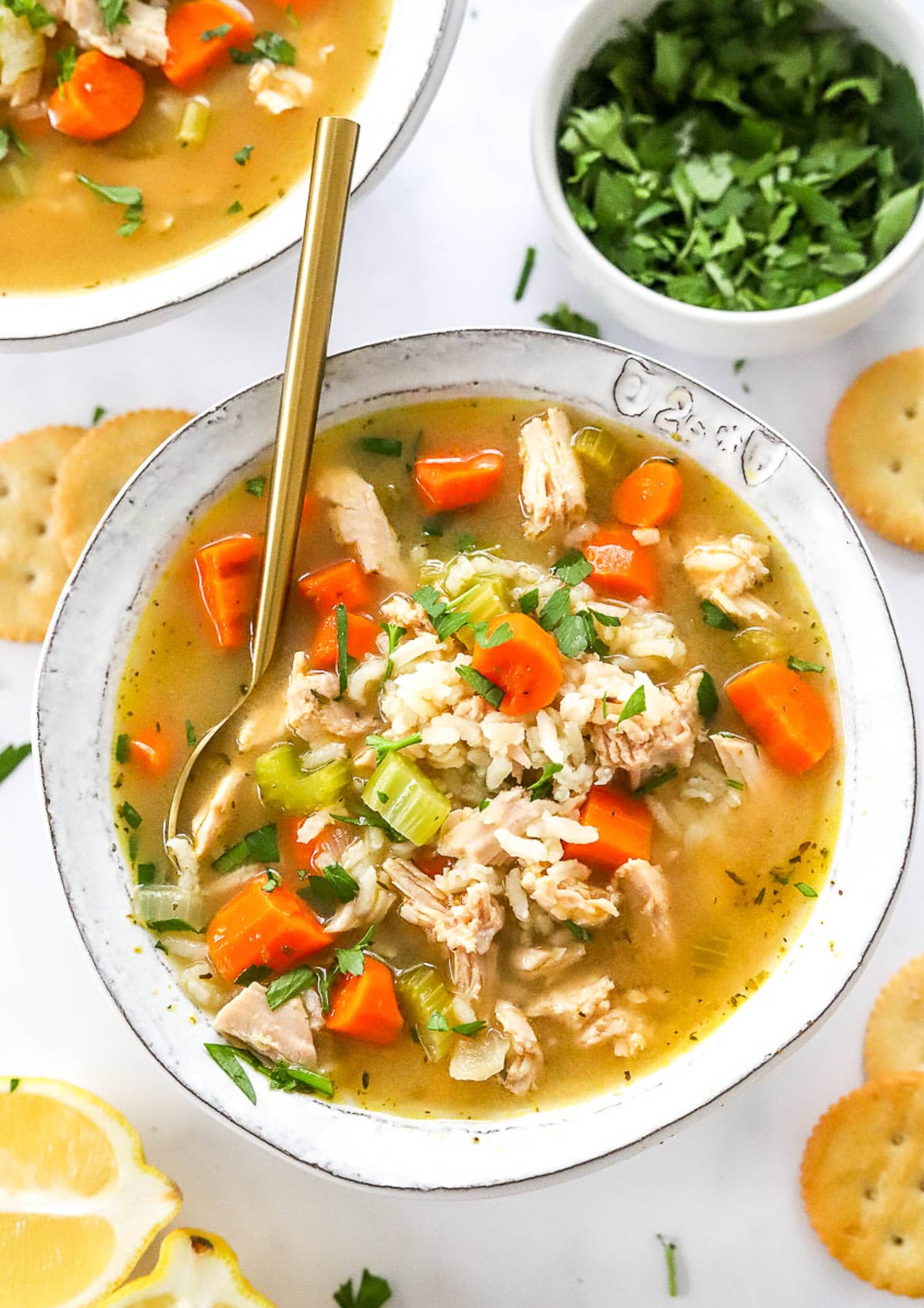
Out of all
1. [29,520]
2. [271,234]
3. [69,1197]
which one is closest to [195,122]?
[271,234]

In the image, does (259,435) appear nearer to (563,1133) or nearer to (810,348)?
(810,348)

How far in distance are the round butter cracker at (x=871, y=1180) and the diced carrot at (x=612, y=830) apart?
0.96m

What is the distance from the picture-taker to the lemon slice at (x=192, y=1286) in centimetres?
287

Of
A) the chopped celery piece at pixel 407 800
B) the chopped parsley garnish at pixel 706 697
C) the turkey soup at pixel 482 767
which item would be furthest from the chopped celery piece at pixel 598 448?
the chopped celery piece at pixel 407 800

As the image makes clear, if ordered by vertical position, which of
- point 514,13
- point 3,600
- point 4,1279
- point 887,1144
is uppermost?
point 514,13

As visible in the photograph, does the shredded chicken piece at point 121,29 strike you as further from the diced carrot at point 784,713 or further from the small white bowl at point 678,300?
the diced carrot at point 784,713

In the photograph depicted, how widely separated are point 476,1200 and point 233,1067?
0.75 m

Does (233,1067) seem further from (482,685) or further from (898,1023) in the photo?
(898,1023)

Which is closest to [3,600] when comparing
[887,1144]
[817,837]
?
[817,837]

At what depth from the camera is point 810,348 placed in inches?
126

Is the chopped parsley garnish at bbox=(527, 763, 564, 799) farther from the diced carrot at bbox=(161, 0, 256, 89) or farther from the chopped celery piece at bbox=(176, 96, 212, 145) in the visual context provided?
the diced carrot at bbox=(161, 0, 256, 89)

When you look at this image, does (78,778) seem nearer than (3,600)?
Yes

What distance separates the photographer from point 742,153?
10.2ft

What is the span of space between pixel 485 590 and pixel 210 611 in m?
0.66
